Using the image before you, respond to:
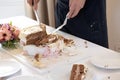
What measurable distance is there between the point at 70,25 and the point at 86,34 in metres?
0.11

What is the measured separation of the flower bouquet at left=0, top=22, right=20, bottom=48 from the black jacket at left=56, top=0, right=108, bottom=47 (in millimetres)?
371

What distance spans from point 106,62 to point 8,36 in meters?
0.50

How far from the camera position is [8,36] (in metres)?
1.27

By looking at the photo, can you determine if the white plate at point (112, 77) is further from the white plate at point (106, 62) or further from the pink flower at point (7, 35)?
the pink flower at point (7, 35)

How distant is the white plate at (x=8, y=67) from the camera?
3.28ft

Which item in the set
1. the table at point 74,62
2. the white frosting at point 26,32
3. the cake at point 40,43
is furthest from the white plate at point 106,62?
the white frosting at point 26,32

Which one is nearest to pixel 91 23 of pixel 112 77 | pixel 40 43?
Answer: pixel 40 43

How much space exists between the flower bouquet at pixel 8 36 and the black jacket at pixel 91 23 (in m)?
0.37

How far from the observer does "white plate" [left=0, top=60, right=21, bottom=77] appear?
3.28 feet

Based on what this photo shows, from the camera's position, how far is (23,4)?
89.5 inches

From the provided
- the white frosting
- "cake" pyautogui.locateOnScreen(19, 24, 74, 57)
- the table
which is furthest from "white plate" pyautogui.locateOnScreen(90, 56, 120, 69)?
the white frosting

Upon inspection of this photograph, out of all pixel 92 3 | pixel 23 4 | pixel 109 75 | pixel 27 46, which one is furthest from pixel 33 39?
pixel 23 4

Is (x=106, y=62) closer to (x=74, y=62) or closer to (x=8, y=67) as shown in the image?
(x=74, y=62)

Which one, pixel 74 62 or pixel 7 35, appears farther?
pixel 7 35
